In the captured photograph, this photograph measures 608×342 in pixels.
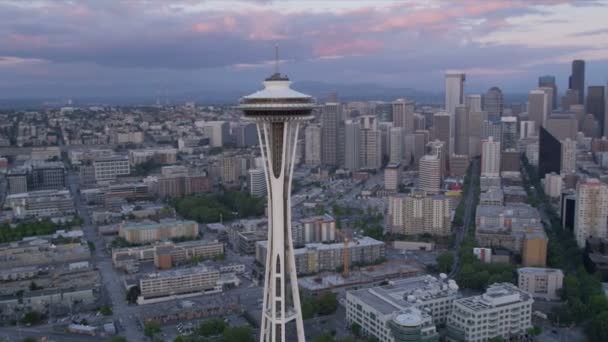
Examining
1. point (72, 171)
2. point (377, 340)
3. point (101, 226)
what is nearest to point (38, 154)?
point (72, 171)

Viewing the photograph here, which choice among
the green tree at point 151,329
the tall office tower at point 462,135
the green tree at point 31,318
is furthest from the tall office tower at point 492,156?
the green tree at point 31,318

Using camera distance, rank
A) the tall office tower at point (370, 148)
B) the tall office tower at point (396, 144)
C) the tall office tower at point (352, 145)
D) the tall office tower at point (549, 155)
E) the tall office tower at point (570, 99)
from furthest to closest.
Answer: the tall office tower at point (570, 99) → the tall office tower at point (396, 144) → the tall office tower at point (370, 148) → the tall office tower at point (352, 145) → the tall office tower at point (549, 155)

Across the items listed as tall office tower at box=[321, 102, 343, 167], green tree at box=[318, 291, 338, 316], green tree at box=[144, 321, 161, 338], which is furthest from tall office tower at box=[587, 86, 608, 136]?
green tree at box=[144, 321, 161, 338]

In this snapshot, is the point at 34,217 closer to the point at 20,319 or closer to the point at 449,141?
the point at 20,319

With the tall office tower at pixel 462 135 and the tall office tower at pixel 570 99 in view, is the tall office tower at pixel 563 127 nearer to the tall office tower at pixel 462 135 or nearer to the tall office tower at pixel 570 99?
the tall office tower at pixel 462 135

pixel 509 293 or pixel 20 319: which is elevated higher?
pixel 509 293

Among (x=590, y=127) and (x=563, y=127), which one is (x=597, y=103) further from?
(x=563, y=127)

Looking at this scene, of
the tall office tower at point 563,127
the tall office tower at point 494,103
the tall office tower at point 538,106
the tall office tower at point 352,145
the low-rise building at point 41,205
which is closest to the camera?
the low-rise building at point 41,205
